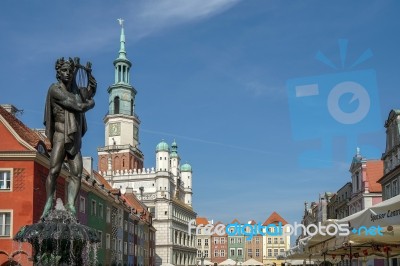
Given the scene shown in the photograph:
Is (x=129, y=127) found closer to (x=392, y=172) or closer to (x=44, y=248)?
(x=392, y=172)

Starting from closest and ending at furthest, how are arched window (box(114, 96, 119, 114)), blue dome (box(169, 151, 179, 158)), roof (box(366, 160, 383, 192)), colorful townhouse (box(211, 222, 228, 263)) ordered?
roof (box(366, 160, 383, 192)) → arched window (box(114, 96, 119, 114)) → blue dome (box(169, 151, 179, 158)) → colorful townhouse (box(211, 222, 228, 263))

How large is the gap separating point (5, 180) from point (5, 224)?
8.17 feet

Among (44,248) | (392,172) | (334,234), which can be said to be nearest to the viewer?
(44,248)

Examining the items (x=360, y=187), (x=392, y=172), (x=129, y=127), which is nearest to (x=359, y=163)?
(x=360, y=187)

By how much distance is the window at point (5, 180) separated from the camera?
1331 inches

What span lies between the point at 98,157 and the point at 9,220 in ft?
260

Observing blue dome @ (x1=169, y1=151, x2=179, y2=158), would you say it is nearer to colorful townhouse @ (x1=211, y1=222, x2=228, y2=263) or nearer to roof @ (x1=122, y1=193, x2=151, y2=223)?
colorful townhouse @ (x1=211, y1=222, x2=228, y2=263)

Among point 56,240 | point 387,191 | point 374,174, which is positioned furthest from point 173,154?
point 56,240

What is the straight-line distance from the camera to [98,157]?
112188mm

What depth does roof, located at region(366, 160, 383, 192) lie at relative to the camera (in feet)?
Result: 182

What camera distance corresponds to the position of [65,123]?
11.1 m

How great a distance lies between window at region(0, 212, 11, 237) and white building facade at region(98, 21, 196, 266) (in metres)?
69.9

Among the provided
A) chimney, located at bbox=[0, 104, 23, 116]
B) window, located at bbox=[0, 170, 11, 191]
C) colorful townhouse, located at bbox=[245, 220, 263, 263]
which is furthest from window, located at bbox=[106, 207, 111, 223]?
colorful townhouse, located at bbox=[245, 220, 263, 263]

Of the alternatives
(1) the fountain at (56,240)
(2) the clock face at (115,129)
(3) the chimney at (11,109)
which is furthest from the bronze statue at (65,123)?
(2) the clock face at (115,129)
